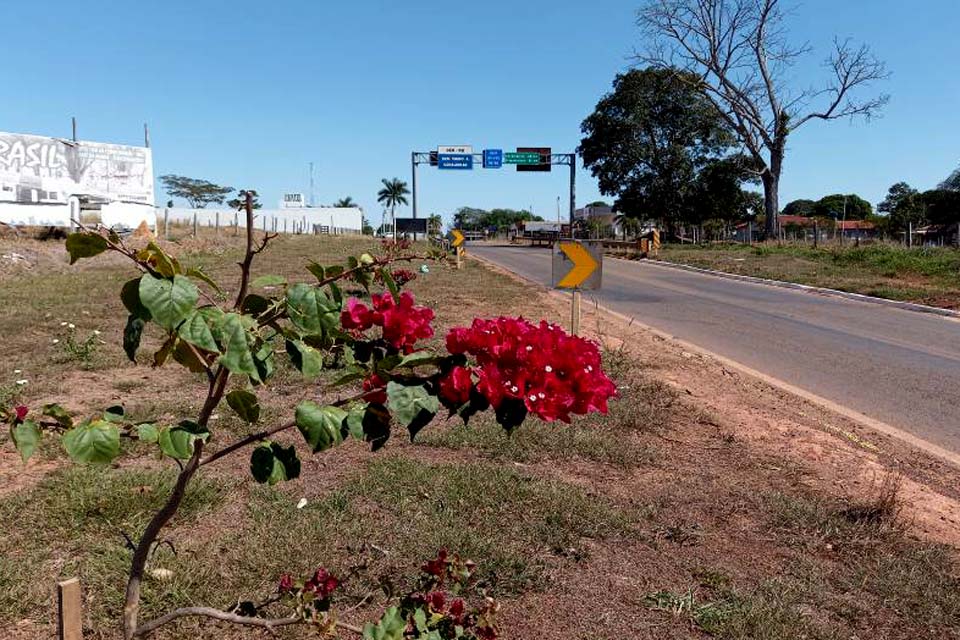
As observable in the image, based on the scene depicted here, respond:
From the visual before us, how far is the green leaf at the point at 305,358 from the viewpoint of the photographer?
148 centimetres

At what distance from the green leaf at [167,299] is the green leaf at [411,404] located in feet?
1.32

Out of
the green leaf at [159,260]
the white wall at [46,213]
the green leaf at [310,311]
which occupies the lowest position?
the green leaf at [310,311]

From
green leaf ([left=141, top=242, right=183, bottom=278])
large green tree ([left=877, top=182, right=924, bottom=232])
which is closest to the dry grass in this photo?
green leaf ([left=141, top=242, right=183, bottom=278])

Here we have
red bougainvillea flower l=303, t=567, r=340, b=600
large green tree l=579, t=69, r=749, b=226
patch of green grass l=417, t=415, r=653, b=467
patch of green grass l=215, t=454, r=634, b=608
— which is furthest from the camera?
large green tree l=579, t=69, r=749, b=226

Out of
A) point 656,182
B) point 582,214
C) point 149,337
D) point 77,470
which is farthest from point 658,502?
point 582,214

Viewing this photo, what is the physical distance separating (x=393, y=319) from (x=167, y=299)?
0.47m

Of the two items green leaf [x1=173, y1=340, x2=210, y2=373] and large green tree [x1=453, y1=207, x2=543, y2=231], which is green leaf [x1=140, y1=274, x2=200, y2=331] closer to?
green leaf [x1=173, y1=340, x2=210, y2=373]

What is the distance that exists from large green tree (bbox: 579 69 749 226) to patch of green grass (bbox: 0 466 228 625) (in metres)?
43.3

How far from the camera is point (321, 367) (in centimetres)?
151

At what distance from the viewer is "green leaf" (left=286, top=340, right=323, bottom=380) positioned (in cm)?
148

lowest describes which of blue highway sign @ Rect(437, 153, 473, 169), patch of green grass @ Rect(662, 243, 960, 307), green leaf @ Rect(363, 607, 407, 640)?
green leaf @ Rect(363, 607, 407, 640)

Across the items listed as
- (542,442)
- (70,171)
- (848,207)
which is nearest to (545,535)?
(542,442)

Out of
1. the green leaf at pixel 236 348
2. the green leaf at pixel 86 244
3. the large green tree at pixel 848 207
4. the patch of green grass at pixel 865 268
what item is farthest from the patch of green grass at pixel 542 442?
the large green tree at pixel 848 207

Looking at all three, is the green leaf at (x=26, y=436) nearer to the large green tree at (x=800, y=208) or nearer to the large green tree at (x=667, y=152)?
the large green tree at (x=667, y=152)
